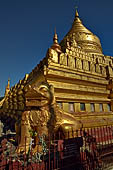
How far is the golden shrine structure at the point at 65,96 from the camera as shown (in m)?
4.80

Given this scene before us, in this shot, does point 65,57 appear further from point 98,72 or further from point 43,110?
point 43,110

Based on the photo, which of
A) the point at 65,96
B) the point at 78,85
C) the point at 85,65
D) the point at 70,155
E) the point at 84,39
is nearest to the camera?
the point at 70,155

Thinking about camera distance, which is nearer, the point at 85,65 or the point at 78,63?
the point at 78,63

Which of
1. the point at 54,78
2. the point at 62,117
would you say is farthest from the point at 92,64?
the point at 62,117

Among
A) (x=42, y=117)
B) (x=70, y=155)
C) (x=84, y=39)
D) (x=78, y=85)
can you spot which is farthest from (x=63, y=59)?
(x=84, y=39)

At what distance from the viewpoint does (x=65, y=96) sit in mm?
6859

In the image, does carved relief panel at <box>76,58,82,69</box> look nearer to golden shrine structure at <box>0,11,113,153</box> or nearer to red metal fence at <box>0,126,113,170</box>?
golden shrine structure at <box>0,11,113,153</box>

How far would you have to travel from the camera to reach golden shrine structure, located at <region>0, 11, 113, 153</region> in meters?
4.80

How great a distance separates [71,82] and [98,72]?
122 inches

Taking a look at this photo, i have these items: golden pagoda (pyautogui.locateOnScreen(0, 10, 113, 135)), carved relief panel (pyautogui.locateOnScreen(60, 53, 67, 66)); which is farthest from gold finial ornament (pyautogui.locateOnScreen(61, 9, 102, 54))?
carved relief panel (pyautogui.locateOnScreen(60, 53, 67, 66))

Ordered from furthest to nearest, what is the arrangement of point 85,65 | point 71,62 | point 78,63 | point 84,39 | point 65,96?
point 84,39 < point 85,65 < point 78,63 < point 71,62 < point 65,96

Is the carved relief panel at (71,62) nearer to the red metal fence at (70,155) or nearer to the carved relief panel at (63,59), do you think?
the carved relief panel at (63,59)

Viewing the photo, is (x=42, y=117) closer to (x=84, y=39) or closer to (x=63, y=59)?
(x=63, y=59)

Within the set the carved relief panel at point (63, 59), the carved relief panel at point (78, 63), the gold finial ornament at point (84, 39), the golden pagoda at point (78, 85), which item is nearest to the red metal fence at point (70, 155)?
the golden pagoda at point (78, 85)
